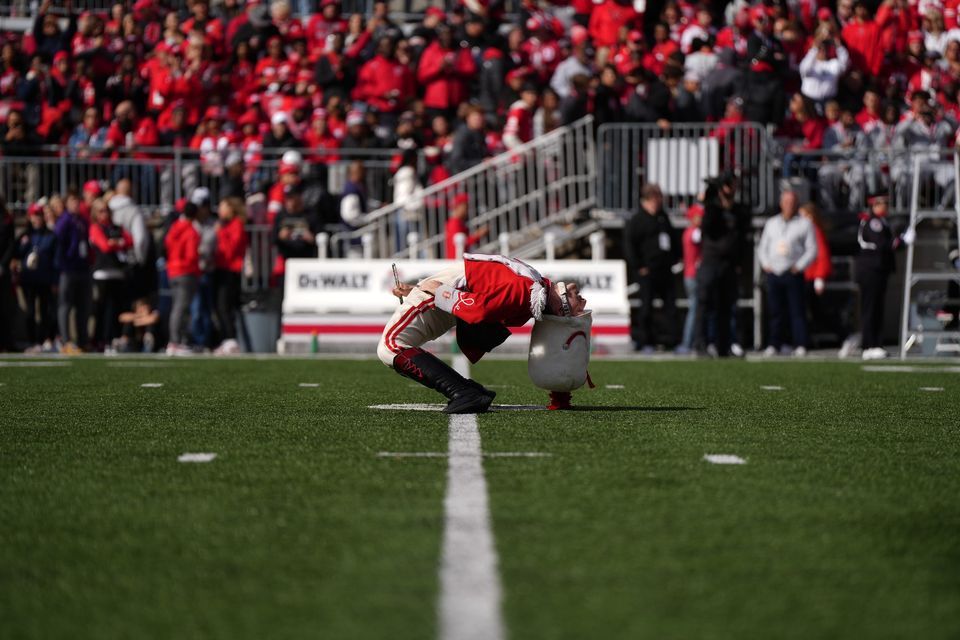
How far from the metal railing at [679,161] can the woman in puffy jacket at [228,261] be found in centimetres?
452

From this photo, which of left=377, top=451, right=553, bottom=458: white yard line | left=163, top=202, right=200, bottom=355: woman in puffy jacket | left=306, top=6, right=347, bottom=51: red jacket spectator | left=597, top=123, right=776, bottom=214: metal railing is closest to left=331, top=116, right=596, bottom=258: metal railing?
left=597, top=123, right=776, bottom=214: metal railing

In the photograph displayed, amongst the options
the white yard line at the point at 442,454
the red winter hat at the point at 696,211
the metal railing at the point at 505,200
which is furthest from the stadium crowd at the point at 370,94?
the white yard line at the point at 442,454

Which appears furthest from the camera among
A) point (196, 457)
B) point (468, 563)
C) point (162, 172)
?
point (162, 172)

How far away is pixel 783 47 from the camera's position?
73.0 ft

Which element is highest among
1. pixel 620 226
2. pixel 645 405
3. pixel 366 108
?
pixel 366 108

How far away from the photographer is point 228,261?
1927 centimetres

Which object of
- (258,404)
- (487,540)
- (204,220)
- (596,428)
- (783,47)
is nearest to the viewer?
(487,540)

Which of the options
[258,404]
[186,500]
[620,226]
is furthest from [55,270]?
[186,500]

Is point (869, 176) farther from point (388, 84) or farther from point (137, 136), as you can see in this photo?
point (137, 136)

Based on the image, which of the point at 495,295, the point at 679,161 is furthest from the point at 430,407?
the point at 679,161

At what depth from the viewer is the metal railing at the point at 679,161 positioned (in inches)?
787

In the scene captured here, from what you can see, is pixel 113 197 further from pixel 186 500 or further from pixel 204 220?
pixel 186 500

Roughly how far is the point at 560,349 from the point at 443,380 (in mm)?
679

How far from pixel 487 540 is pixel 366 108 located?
1825 cm
